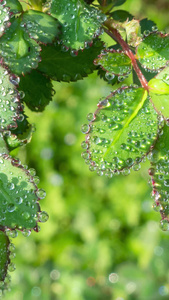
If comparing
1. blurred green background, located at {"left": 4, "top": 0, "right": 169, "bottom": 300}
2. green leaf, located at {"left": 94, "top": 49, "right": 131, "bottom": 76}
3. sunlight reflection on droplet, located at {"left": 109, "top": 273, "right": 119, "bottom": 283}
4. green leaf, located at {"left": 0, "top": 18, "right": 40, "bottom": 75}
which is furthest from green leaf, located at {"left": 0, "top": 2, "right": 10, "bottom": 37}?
sunlight reflection on droplet, located at {"left": 109, "top": 273, "right": 119, "bottom": 283}

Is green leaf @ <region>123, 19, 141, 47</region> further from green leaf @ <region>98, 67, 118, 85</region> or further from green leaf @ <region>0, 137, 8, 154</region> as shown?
green leaf @ <region>0, 137, 8, 154</region>

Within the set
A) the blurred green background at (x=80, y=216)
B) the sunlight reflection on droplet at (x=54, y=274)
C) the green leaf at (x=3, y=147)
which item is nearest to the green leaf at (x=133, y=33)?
the green leaf at (x=3, y=147)

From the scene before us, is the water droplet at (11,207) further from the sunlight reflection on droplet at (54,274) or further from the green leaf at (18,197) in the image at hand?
the sunlight reflection on droplet at (54,274)

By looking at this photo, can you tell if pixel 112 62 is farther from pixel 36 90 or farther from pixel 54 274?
pixel 54 274

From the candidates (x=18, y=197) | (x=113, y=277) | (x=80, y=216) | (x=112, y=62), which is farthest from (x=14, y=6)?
(x=80, y=216)

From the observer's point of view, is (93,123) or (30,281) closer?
(93,123)

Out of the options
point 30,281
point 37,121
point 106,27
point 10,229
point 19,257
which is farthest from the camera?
point 37,121

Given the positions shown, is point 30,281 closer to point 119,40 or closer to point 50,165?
point 50,165

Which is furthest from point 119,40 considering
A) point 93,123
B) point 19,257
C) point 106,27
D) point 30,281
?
point 19,257
